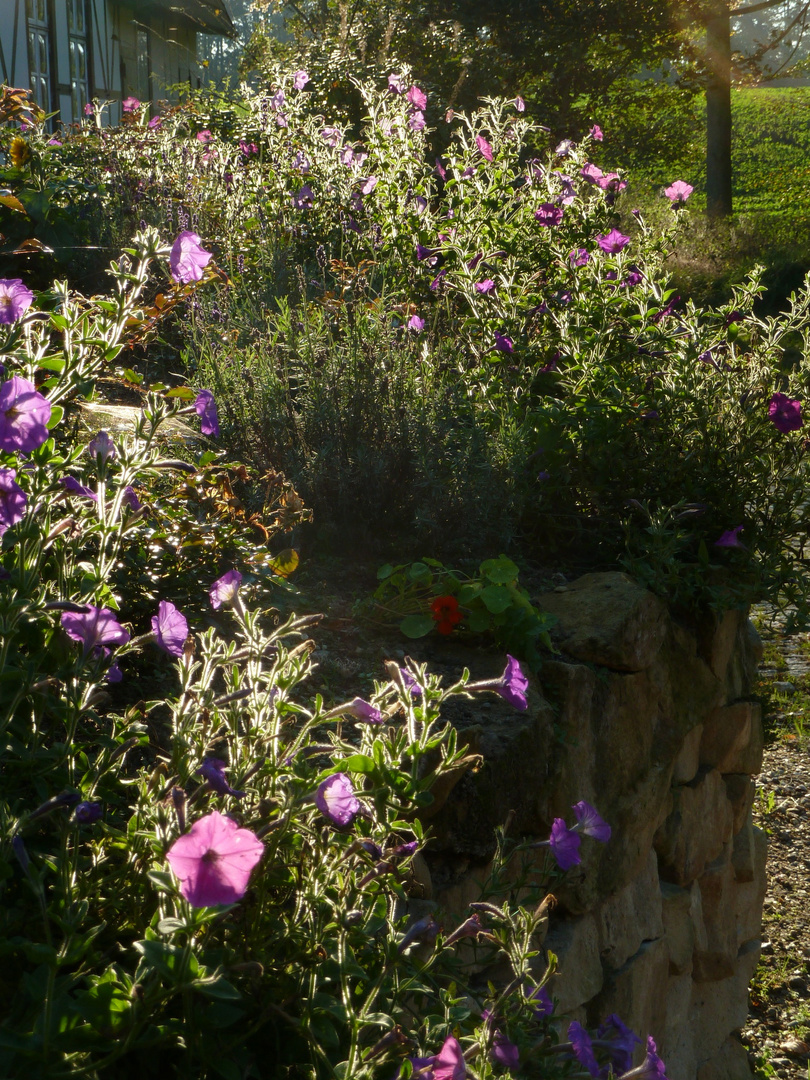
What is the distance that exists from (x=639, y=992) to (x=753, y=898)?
1374 mm

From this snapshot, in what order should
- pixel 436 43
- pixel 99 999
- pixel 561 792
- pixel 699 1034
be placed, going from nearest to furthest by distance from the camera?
pixel 99 999, pixel 561 792, pixel 699 1034, pixel 436 43

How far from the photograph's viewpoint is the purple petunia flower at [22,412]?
3.90 ft

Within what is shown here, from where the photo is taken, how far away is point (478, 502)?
2744mm

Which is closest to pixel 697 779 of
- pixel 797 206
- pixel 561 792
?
pixel 561 792

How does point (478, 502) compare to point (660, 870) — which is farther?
point (660, 870)

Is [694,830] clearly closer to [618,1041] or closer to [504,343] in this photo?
[504,343]

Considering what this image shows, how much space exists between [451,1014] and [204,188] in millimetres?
Result: 4771

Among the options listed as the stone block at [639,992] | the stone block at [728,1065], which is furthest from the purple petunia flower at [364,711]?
the stone block at [728,1065]

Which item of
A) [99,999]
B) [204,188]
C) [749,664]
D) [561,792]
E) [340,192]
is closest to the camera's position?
[99,999]

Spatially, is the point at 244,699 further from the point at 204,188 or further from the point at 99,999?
the point at 204,188

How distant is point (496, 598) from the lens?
221 cm

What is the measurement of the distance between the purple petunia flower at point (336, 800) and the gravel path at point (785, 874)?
317 cm

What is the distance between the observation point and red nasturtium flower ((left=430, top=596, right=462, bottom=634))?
226 cm

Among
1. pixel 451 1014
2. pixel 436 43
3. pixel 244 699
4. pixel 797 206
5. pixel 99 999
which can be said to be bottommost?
pixel 451 1014
